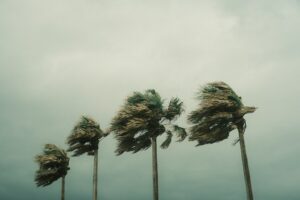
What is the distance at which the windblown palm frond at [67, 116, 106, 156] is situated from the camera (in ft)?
98.0

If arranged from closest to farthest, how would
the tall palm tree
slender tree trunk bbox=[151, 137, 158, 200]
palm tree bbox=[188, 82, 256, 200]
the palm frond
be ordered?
palm tree bbox=[188, 82, 256, 200] < slender tree trunk bbox=[151, 137, 158, 200] < the palm frond < the tall palm tree

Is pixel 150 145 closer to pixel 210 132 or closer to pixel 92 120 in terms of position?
pixel 210 132

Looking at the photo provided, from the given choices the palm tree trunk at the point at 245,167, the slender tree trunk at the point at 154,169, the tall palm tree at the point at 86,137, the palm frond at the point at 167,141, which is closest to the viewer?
the palm tree trunk at the point at 245,167

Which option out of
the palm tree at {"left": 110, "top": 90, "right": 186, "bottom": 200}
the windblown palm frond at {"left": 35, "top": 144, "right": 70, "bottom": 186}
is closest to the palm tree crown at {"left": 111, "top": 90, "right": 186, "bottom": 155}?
the palm tree at {"left": 110, "top": 90, "right": 186, "bottom": 200}

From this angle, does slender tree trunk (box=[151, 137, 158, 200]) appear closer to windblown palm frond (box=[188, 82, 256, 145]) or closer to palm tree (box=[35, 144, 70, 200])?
windblown palm frond (box=[188, 82, 256, 145])

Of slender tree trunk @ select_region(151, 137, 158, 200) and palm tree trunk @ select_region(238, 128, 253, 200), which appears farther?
slender tree trunk @ select_region(151, 137, 158, 200)

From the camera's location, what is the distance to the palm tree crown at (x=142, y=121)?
2452cm

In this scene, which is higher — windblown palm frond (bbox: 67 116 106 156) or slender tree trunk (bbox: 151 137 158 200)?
windblown palm frond (bbox: 67 116 106 156)

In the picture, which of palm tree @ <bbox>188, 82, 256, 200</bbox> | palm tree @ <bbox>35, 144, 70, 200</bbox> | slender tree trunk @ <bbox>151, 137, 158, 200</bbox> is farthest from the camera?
palm tree @ <bbox>35, 144, 70, 200</bbox>

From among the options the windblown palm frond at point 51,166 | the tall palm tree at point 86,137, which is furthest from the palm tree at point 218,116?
the windblown palm frond at point 51,166

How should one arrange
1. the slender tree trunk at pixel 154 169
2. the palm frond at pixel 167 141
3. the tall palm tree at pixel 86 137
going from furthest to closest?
the tall palm tree at pixel 86 137, the palm frond at pixel 167 141, the slender tree trunk at pixel 154 169

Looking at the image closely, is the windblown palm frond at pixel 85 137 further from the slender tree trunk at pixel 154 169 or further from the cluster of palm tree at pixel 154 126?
the slender tree trunk at pixel 154 169

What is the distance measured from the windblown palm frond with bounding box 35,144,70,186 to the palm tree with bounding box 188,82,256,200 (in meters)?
15.4

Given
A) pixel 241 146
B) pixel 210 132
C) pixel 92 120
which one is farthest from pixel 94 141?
pixel 241 146
